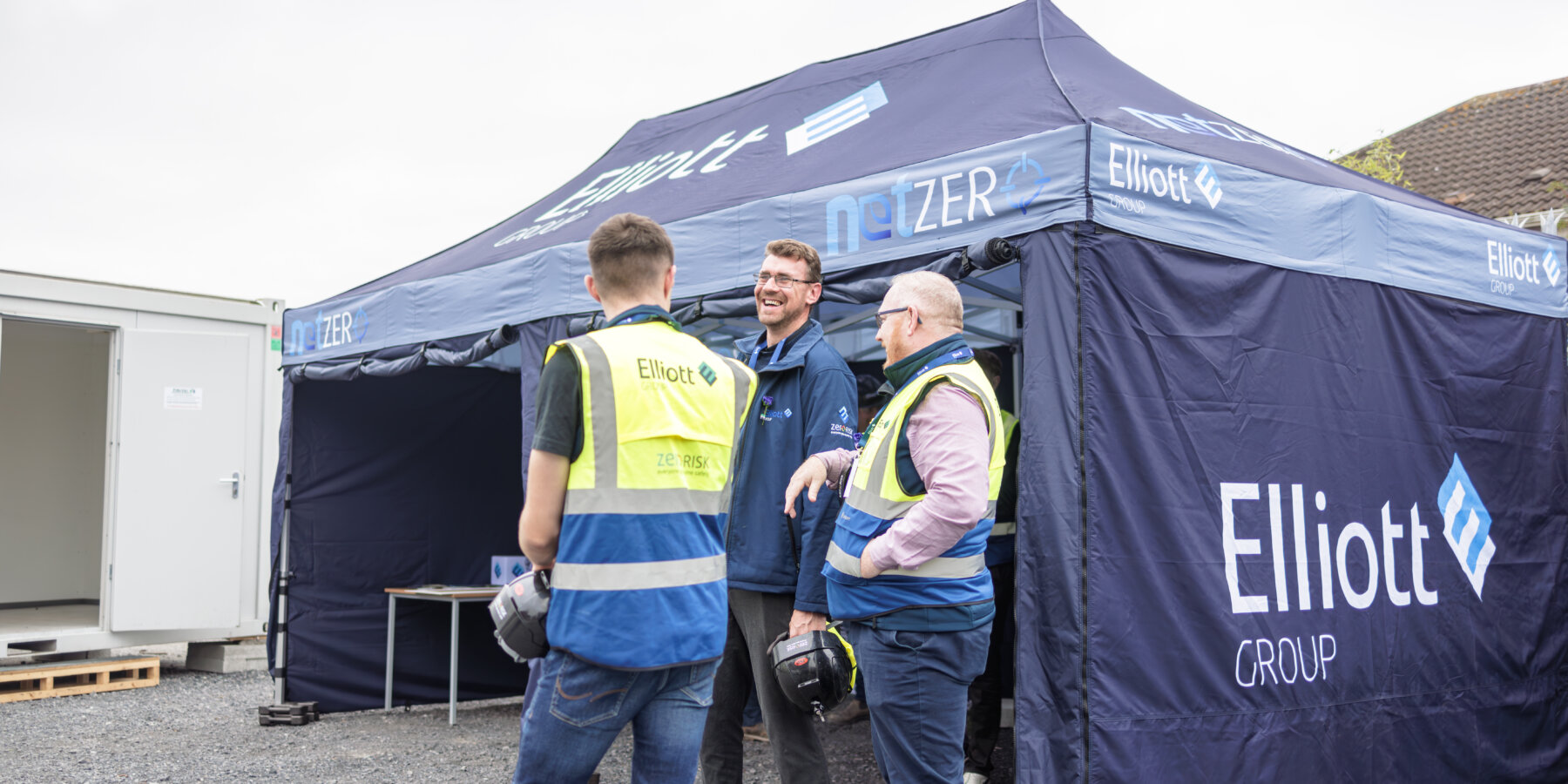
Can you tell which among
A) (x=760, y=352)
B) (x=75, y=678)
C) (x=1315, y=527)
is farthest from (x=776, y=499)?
(x=75, y=678)

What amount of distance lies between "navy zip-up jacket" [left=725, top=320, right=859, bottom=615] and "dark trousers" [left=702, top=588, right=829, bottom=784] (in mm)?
68

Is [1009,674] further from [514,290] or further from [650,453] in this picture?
[650,453]

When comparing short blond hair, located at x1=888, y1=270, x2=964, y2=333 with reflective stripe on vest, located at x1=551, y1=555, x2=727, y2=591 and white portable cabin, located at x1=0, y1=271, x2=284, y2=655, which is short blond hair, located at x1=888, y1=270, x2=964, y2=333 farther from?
white portable cabin, located at x1=0, y1=271, x2=284, y2=655

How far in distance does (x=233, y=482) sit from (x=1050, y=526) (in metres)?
6.79

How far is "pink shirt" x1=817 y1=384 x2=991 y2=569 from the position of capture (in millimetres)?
2682

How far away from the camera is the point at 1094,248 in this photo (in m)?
3.33

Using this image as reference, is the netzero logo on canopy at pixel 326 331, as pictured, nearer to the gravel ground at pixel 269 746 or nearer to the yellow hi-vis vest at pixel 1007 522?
the gravel ground at pixel 269 746

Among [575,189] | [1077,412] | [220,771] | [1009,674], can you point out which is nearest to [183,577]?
[220,771]

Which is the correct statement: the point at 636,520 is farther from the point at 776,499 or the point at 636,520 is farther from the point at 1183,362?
the point at 1183,362

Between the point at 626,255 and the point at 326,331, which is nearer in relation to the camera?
the point at 626,255

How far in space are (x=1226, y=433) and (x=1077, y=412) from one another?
0.65 meters

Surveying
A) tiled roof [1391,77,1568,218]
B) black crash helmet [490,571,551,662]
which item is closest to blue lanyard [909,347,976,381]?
black crash helmet [490,571,551,662]

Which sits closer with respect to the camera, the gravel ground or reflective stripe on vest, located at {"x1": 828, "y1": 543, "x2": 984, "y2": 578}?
reflective stripe on vest, located at {"x1": 828, "y1": 543, "x2": 984, "y2": 578}

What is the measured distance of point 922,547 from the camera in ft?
8.91
